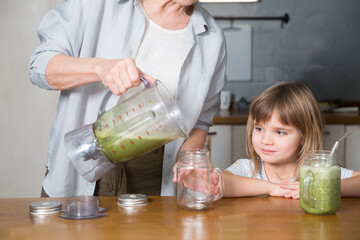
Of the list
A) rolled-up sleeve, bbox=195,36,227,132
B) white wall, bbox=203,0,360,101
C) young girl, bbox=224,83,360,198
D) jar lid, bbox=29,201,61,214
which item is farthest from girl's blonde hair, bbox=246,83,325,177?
white wall, bbox=203,0,360,101

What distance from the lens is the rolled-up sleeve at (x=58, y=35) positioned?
137 centimetres

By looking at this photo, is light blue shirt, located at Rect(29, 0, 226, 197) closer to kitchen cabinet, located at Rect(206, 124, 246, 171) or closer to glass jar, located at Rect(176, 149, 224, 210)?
glass jar, located at Rect(176, 149, 224, 210)

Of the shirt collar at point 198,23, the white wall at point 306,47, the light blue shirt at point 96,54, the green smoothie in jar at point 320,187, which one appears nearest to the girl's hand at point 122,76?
the light blue shirt at point 96,54

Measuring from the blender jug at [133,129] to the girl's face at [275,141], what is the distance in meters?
0.58

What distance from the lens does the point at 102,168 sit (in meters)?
1.16

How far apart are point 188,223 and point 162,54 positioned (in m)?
0.65

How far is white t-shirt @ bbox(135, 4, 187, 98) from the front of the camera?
1513 millimetres

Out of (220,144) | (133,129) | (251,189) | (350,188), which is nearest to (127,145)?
(133,129)

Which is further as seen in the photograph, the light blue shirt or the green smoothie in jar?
the light blue shirt

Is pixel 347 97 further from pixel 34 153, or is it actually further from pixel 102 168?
pixel 102 168

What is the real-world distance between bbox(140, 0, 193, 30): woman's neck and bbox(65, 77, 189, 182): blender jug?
489mm

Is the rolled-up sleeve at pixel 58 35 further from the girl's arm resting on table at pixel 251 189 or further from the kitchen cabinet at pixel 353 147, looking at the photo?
the kitchen cabinet at pixel 353 147

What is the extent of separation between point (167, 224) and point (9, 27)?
5.73ft

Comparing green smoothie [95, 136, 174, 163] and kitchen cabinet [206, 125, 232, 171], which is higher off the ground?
green smoothie [95, 136, 174, 163]
